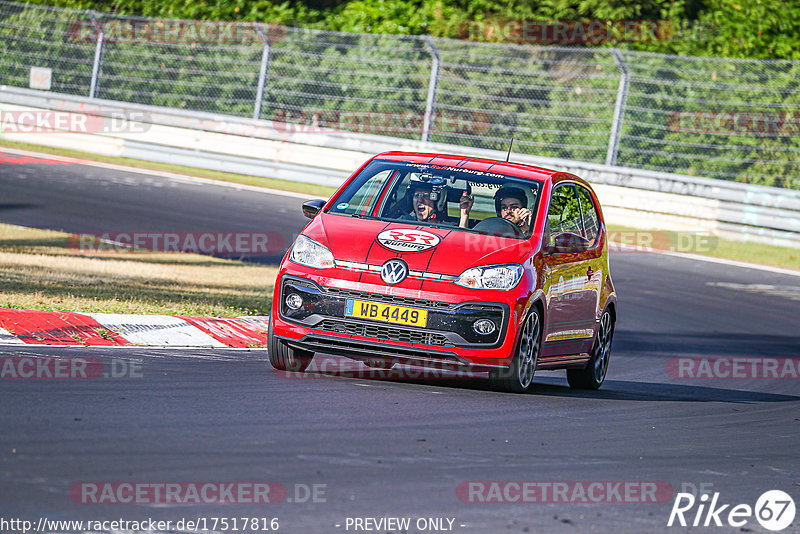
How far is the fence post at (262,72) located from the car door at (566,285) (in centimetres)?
1476

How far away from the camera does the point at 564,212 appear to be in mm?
9289

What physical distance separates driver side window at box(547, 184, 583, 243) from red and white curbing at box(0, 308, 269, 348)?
2569 millimetres

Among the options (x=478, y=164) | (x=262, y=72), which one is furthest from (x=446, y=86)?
(x=478, y=164)

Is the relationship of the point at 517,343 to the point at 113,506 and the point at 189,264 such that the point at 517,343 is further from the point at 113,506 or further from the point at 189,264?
the point at 189,264

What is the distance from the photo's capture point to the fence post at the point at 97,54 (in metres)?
24.8

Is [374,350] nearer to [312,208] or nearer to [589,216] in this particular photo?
[312,208]

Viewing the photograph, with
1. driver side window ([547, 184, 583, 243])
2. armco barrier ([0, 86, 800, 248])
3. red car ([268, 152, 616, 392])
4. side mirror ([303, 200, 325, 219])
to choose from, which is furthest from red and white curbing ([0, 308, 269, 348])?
armco barrier ([0, 86, 800, 248])

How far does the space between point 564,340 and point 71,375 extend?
3.56m

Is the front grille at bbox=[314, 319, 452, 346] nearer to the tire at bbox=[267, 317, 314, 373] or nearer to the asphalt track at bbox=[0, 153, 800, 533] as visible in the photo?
the asphalt track at bbox=[0, 153, 800, 533]

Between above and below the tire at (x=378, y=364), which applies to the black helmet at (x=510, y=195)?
above

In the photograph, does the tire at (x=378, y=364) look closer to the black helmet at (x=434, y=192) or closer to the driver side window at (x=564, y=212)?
the black helmet at (x=434, y=192)

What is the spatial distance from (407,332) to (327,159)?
1560 centimetres

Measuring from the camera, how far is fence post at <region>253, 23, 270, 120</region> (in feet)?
77.8

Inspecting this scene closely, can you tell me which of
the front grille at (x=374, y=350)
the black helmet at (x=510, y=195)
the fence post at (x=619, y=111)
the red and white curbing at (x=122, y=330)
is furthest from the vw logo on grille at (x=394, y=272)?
the fence post at (x=619, y=111)
